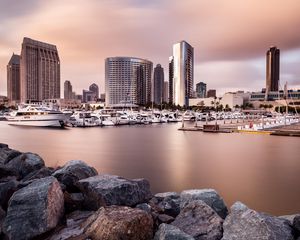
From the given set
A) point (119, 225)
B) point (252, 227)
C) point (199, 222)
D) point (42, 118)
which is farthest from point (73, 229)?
point (42, 118)

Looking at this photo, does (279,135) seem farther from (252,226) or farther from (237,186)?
(252,226)

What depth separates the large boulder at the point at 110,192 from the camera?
9.44m

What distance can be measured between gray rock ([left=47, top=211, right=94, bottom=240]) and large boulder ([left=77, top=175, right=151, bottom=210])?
51cm

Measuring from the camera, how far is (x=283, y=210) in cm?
1638

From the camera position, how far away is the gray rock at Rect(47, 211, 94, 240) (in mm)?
8172

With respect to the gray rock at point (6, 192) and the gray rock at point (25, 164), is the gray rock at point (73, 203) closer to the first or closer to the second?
the gray rock at point (6, 192)

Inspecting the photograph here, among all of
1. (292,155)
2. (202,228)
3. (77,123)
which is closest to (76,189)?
(202,228)

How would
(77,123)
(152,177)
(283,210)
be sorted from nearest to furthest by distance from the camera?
(283,210) < (152,177) < (77,123)

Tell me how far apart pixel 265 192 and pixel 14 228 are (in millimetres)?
16742

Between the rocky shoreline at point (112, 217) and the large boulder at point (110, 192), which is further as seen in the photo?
the large boulder at point (110, 192)

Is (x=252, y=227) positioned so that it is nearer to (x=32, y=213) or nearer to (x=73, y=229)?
(x=73, y=229)

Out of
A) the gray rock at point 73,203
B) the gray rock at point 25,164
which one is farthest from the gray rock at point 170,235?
the gray rock at point 25,164

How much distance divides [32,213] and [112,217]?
7.83 ft

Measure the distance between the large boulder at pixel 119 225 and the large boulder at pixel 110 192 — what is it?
1.10 m
